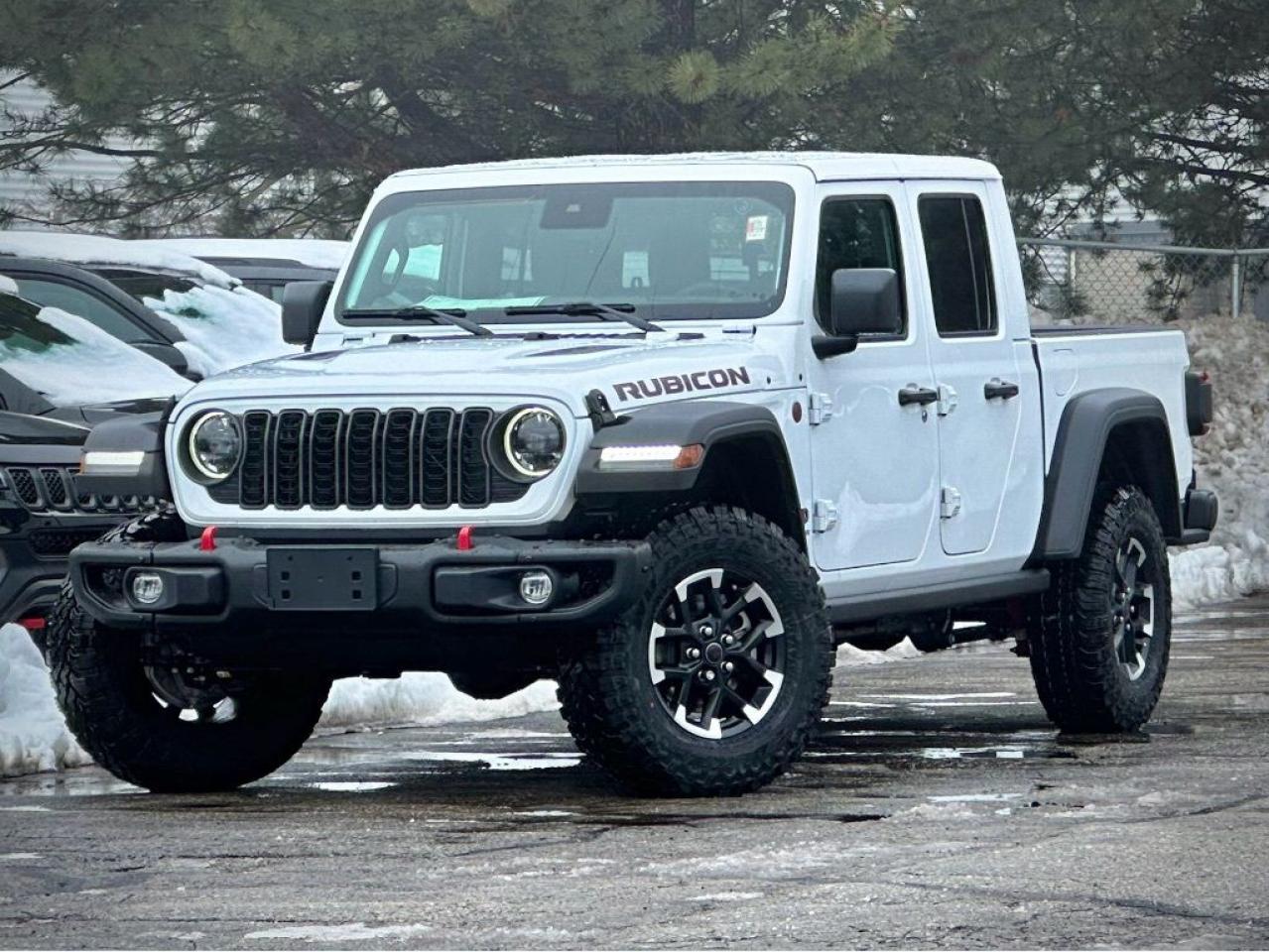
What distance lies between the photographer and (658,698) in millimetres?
8297

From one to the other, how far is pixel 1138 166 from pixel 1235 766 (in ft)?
52.3

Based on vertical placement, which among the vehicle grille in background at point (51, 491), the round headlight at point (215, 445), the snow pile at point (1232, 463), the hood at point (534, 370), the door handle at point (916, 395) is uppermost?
the hood at point (534, 370)

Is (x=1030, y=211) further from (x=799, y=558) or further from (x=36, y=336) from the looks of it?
(x=799, y=558)

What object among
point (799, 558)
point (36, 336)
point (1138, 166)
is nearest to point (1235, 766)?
point (799, 558)

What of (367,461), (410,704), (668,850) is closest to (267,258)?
(410,704)

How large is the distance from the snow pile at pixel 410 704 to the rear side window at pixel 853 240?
2.46 metres

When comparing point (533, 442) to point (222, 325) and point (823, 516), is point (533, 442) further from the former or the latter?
point (222, 325)

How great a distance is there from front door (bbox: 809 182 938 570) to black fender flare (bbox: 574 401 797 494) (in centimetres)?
82

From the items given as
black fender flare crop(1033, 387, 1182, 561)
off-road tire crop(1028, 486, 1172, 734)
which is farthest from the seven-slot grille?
off-road tire crop(1028, 486, 1172, 734)

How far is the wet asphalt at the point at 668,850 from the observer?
20.7 ft

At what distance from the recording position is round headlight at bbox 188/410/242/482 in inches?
340

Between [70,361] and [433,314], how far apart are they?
11.7 ft

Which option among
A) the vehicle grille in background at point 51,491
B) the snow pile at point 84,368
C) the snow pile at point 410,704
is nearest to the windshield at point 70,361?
the snow pile at point 84,368

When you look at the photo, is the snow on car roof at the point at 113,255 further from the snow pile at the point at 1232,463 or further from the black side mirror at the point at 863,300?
the black side mirror at the point at 863,300
